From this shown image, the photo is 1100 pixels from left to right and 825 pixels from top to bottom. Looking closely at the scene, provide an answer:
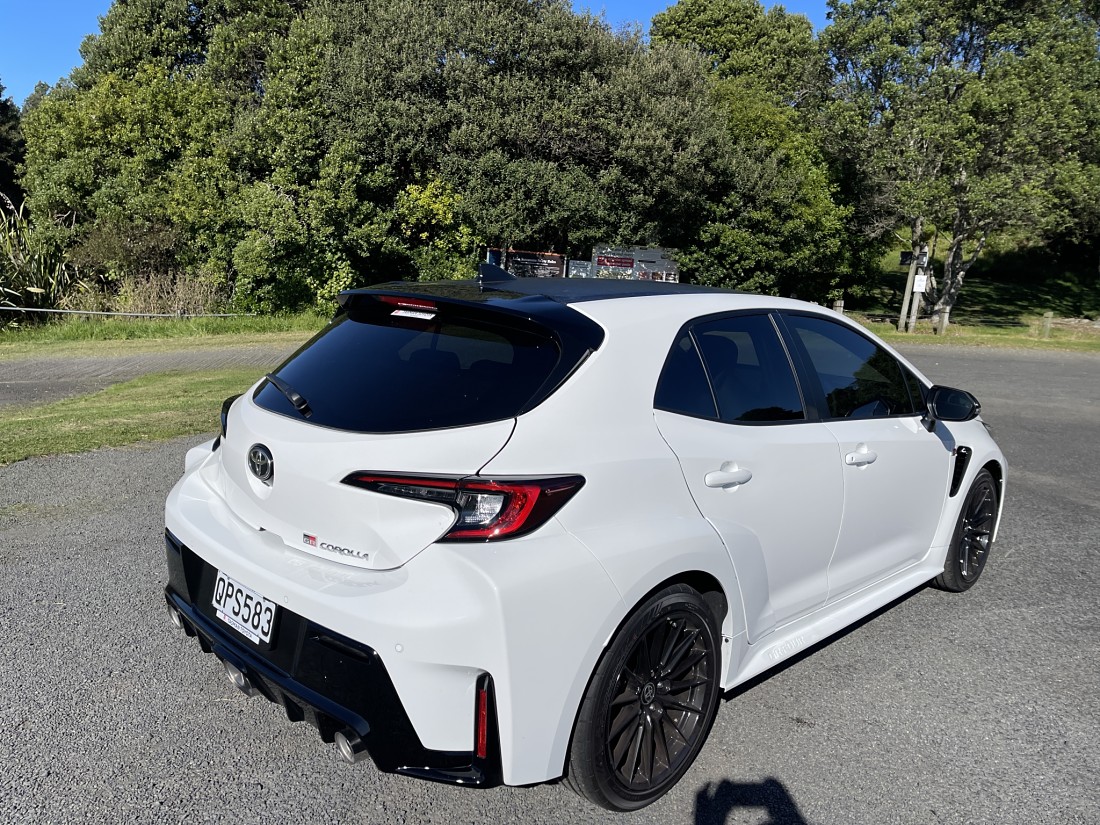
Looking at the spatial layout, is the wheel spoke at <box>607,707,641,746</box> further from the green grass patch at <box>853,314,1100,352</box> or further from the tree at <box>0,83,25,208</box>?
the tree at <box>0,83,25,208</box>

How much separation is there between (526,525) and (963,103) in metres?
23.3

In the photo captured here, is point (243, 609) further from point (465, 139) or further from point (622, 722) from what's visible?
point (465, 139)

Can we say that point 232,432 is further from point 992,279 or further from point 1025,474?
point 992,279

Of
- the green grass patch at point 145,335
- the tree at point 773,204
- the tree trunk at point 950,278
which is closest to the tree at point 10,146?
the green grass patch at point 145,335

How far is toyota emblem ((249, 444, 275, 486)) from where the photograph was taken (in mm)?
2713

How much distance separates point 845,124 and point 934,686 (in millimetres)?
23464

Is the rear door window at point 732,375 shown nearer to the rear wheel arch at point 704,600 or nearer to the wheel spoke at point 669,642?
the rear wheel arch at point 704,600

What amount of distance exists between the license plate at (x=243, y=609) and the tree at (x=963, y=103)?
23071 millimetres

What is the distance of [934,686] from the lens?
3570 mm

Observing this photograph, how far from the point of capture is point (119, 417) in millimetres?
8492

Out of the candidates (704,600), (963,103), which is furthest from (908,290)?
(704,600)

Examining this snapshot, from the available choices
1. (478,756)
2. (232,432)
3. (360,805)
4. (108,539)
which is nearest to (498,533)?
(478,756)

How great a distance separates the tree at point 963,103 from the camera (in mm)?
21109

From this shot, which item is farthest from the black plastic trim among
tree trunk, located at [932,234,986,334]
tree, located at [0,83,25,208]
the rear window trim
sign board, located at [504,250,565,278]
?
tree, located at [0,83,25,208]
